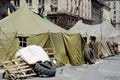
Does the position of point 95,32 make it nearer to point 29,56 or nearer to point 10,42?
point 10,42

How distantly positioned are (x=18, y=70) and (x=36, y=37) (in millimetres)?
6545

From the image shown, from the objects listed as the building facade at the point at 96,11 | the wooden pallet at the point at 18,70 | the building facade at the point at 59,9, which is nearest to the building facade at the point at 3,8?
the building facade at the point at 59,9

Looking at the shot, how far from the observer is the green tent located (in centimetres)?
2416

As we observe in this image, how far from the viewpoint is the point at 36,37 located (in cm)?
2472

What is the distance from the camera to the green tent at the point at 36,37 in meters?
24.2

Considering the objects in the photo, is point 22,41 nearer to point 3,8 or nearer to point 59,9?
point 3,8

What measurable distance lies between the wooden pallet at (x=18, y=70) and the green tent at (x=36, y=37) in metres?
4.96

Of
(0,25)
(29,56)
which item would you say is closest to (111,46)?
(0,25)

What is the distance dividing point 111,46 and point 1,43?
20.5 meters

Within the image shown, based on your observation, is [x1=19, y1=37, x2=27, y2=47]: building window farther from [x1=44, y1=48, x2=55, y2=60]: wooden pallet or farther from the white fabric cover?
the white fabric cover

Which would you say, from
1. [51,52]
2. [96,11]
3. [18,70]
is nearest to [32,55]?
[18,70]

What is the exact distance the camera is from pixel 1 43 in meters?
24.0

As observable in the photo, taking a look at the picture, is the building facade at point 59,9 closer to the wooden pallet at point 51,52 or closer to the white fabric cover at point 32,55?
the wooden pallet at point 51,52

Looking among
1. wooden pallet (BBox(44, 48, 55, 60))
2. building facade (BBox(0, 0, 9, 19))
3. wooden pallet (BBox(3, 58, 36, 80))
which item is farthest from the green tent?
building facade (BBox(0, 0, 9, 19))
